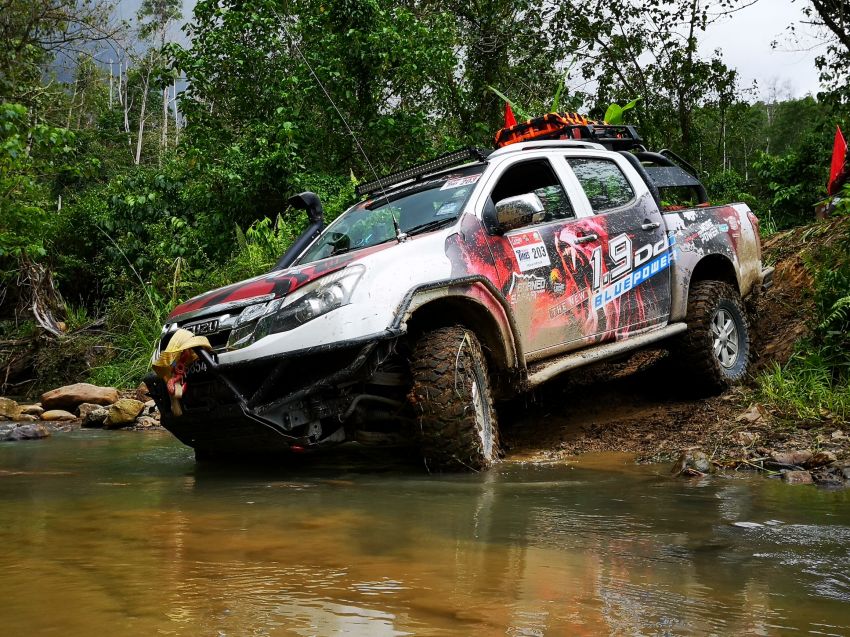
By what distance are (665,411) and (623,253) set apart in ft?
4.29

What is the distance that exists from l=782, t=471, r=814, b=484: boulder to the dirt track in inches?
17.9

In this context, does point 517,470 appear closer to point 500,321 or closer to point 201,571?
point 500,321

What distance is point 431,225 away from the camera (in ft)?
16.1

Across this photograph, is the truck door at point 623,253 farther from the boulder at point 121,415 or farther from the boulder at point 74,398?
the boulder at point 74,398

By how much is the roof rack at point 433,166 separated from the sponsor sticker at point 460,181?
0.23 meters

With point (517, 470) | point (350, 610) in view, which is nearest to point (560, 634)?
point (350, 610)

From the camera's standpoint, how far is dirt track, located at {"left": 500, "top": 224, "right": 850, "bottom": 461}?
5168 millimetres

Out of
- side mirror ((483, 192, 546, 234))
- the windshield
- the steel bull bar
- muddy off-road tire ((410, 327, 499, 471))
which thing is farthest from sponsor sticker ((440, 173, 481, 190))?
the steel bull bar

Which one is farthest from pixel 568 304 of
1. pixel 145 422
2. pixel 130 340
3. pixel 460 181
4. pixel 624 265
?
pixel 130 340

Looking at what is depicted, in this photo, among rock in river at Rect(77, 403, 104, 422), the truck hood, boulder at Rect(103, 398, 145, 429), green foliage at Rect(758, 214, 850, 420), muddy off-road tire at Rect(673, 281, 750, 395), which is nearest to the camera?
the truck hood

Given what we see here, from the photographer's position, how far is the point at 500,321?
4738mm

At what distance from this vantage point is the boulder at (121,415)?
7.74 meters

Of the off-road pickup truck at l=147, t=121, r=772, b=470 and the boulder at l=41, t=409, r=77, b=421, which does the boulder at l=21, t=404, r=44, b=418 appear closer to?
the boulder at l=41, t=409, r=77, b=421

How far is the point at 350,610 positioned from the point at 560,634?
511 millimetres
